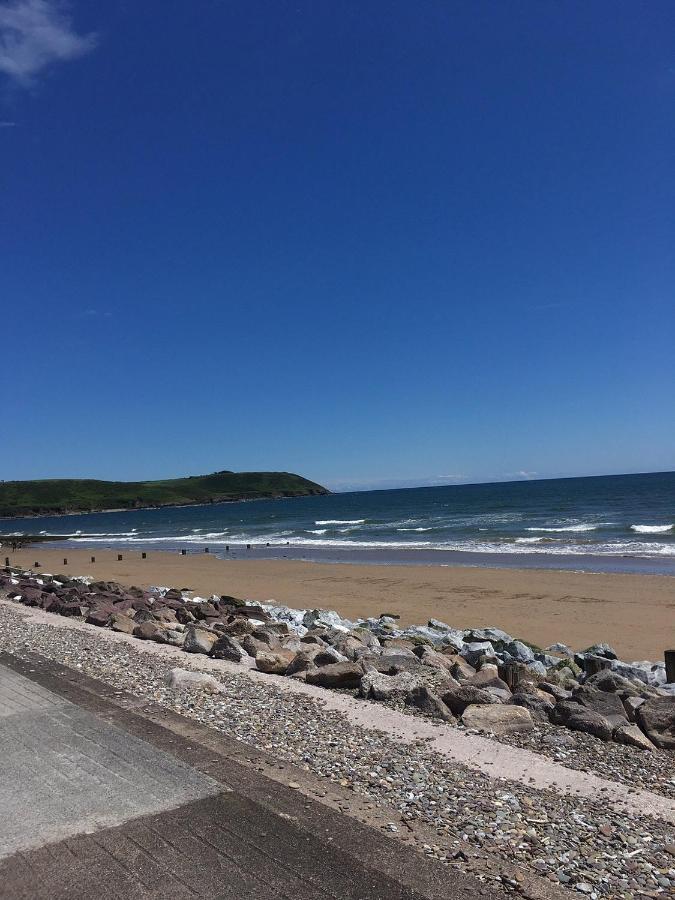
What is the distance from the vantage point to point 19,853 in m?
3.29

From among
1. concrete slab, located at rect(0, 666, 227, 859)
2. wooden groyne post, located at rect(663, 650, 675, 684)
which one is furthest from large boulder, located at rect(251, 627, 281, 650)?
wooden groyne post, located at rect(663, 650, 675, 684)

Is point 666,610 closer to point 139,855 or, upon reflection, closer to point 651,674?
point 651,674

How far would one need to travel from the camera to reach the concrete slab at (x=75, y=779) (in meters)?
3.61

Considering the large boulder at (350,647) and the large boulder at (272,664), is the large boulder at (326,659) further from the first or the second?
the large boulder at (350,647)

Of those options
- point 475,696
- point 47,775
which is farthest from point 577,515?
point 47,775

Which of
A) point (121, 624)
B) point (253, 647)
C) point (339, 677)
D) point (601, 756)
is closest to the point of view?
point (601, 756)

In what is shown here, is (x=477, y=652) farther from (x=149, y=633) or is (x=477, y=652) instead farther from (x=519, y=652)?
(x=149, y=633)

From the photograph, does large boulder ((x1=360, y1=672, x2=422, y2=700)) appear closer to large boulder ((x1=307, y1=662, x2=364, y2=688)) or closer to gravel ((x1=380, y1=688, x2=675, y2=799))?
large boulder ((x1=307, y1=662, x2=364, y2=688))

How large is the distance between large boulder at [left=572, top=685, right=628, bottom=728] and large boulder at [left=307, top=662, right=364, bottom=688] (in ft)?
7.16

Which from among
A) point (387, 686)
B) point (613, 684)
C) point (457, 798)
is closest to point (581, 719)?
point (387, 686)

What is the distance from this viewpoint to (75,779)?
13.7ft

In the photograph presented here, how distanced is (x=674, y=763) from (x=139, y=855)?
418 centimetres

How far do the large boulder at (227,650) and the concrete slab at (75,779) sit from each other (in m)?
2.97

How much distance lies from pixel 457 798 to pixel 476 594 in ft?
48.8
